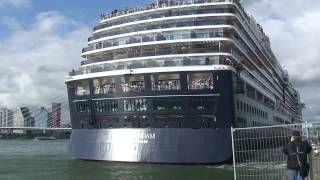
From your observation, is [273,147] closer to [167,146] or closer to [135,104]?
[167,146]

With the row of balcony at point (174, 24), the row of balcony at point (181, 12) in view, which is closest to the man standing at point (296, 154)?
the row of balcony at point (174, 24)

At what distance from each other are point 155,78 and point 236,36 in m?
8.79

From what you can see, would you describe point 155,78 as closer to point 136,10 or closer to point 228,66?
point 228,66

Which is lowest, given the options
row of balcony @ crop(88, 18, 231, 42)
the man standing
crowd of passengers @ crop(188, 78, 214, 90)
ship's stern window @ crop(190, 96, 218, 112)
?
the man standing

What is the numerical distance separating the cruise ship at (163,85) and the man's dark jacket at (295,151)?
20.3 m

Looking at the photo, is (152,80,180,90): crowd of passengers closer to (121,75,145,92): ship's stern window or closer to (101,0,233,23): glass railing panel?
(121,75,145,92): ship's stern window

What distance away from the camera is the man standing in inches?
473

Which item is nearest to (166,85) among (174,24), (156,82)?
(156,82)

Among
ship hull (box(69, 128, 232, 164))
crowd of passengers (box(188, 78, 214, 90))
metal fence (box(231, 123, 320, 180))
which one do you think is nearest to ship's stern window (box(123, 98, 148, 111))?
ship hull (box(69, 128, 232, 164))

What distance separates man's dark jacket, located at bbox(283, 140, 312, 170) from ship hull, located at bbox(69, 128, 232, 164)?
2030cm

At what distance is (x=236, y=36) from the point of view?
1588 inches

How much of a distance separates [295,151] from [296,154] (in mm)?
68

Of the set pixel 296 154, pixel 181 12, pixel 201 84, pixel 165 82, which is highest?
pixel 181 12

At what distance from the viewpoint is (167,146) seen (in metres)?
33.0
